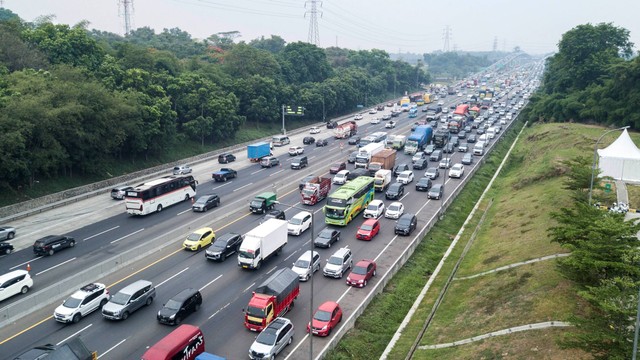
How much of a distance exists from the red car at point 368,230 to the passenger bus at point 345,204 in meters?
2.47

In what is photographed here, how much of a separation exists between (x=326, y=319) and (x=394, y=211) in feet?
78.4

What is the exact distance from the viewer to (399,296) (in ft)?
116

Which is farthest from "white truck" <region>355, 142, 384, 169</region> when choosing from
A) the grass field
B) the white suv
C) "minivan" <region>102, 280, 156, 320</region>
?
the white suv

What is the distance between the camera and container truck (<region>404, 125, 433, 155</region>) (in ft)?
273

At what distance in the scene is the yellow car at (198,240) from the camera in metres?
41.2

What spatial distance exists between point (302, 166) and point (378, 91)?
103850 mm

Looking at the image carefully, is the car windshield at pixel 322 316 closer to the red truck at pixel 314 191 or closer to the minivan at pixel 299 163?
the red truck at pixel 314 191

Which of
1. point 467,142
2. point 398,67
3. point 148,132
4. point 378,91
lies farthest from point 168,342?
point 398,67

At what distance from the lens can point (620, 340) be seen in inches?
778

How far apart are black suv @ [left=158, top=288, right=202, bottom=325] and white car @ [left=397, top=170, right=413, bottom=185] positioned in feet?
123

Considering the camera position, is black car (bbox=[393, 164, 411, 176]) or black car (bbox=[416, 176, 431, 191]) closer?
black car (bbox=[416, 176, 431, 191])

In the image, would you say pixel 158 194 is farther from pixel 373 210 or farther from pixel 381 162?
pixel 381 162

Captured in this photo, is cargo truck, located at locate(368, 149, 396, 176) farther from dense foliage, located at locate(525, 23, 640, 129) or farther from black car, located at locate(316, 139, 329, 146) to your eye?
dense foliage, located at locate(525, 23, 640, 129)

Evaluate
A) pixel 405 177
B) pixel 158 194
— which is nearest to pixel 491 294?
pixel 405 177
